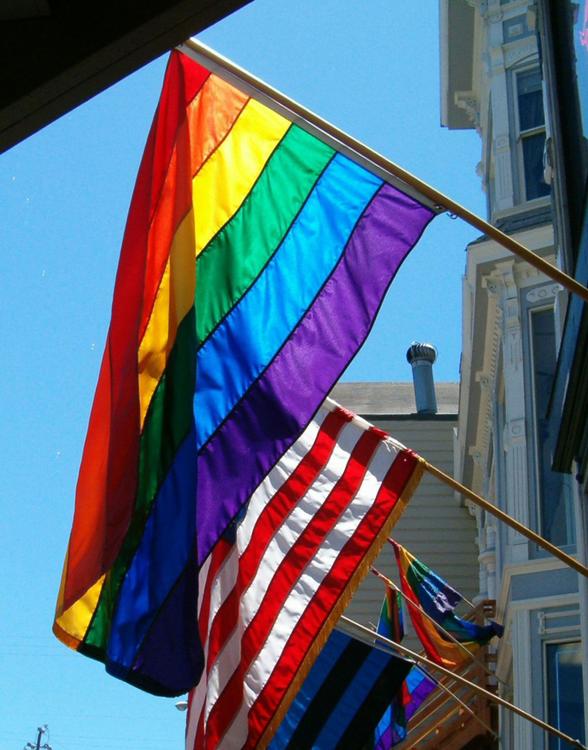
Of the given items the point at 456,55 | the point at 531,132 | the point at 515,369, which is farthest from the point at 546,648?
the point at 456,55

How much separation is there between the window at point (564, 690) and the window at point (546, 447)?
1.19 meters

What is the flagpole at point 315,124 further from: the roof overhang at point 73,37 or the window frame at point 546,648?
the window frame at point 546,648

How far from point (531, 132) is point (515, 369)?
143 inches

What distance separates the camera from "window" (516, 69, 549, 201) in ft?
58.3

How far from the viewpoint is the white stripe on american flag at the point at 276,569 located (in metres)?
8.76

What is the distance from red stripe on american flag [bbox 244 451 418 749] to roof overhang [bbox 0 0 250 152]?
6.22 meters

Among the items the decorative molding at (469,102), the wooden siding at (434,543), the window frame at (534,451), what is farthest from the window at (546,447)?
the wooden siding at (434,543)

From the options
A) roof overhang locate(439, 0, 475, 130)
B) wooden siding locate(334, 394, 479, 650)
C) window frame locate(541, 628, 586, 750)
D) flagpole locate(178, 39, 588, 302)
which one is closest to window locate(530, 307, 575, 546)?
window frame locate(541, 628, 586, 750)

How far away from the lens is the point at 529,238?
17.0 m

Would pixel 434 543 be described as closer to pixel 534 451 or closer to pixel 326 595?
pixel 534 451

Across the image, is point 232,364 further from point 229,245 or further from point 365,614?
point 365,614

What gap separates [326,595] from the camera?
8906 mm

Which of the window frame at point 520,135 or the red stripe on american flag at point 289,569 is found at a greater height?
the window frame at point 520,135

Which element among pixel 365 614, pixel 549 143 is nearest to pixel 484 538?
pixel 365 614
